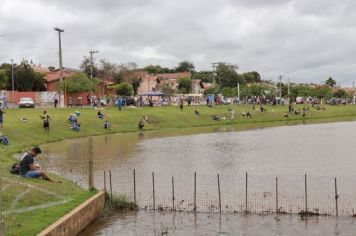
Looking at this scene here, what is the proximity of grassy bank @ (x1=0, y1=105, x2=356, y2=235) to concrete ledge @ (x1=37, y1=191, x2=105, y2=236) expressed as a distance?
17.4 inches

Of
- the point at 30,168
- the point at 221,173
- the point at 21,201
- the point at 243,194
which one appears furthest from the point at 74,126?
the point at 21,201

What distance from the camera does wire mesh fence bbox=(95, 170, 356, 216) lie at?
2337cm

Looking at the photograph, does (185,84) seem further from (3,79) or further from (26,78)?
(3,79)

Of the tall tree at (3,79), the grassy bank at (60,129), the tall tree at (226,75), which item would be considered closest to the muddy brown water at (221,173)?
the grassy bank at (60,129)

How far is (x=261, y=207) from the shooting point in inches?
925

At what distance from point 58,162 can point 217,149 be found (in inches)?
571

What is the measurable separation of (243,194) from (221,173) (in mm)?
7019

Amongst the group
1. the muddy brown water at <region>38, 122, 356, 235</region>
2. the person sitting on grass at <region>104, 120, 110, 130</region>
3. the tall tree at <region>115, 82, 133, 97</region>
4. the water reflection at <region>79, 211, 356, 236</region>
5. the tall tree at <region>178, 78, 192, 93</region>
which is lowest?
the water reflection at <region>79, 211, 356, 236</region>

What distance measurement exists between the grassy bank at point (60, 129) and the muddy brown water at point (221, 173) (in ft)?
7.32

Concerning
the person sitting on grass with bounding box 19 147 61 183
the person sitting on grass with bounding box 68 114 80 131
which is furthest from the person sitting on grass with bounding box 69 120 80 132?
the person sitting on grass with bounding box 19 147 61 183

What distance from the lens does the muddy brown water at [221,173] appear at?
70.1 feet

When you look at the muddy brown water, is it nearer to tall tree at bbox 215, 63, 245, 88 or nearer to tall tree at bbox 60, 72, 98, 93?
tall tree at bbox 60, 72, 98, 93

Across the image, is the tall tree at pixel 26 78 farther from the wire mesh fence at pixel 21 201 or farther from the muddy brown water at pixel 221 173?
the wire mesh fence at pixel 21 201

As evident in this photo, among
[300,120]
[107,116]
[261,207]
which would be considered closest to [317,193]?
[261,207]
